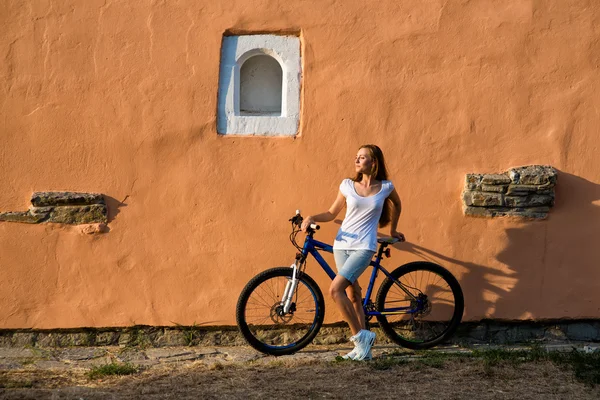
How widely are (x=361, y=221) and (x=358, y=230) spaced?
0.07 meters

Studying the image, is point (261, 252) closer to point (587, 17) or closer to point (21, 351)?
point (21, 351)

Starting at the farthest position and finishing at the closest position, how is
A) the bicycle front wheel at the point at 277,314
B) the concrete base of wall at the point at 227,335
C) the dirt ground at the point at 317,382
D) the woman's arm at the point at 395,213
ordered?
the concrete base of wall at the point at 227,335
the woman's arm at the point at 395,213
the bicycle front wheel at the point at 277,314
the dirt ground at the point at 317,382

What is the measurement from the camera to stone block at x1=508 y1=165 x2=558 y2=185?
6.47m

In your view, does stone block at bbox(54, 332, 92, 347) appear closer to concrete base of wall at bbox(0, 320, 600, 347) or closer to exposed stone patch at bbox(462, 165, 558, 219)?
concrete base of wall at bbox(0, 320, 600, 347)

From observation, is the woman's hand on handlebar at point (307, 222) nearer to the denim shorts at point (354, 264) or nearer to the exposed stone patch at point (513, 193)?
the denim shorts at point (354, 264)

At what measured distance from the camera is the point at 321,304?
6.13 meters

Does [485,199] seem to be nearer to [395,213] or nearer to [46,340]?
[395,213]

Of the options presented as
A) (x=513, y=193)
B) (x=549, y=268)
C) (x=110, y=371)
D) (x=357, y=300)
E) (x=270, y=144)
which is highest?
(x=270, y=144)

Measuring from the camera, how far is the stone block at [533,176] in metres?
6.47

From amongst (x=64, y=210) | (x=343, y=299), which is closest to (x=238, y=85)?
(x=64, y=210)

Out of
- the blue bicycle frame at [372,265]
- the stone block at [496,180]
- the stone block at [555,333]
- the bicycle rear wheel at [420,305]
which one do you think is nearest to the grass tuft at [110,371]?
the blue bicycle frame at [372,265]

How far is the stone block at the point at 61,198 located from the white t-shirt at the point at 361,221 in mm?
1858

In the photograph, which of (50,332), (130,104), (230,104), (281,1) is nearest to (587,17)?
(281,1)

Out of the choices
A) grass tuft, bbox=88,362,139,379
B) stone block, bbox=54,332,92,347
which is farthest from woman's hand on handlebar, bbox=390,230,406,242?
stone block, bbox=54,332,92,347
